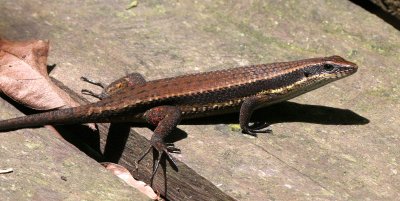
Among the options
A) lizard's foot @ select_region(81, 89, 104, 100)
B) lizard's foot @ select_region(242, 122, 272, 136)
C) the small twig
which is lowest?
the small twig

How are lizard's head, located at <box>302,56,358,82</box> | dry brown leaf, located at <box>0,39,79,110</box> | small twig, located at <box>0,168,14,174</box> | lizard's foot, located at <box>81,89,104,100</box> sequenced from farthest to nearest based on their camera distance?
lizard's head, located at <box>302,56,358,82</box>
lizard's foot, located at <box>81,89,104,100</box>
dry brown leaf, located at <box>0,39,79,110</box>
small twig, located at <box>0,168,14,174</box>

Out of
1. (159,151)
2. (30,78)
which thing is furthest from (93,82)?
(159,151)

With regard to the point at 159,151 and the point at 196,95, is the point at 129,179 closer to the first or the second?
the point at 159,151

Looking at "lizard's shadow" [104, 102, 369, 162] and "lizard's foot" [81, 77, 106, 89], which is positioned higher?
"lizard's foot" [81, 77, 106, 89]

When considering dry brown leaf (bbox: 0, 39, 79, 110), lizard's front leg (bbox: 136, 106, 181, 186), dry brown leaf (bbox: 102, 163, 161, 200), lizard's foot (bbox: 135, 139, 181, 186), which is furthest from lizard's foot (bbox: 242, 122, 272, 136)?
dry brown leaf (bbox: 0, 39, 79, 110)

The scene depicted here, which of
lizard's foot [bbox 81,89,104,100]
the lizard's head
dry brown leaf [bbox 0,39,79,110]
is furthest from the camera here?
the lizard's head

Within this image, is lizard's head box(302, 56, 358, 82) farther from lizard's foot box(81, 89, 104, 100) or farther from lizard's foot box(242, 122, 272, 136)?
lizard's foot box(81, 89, 104, 100)
